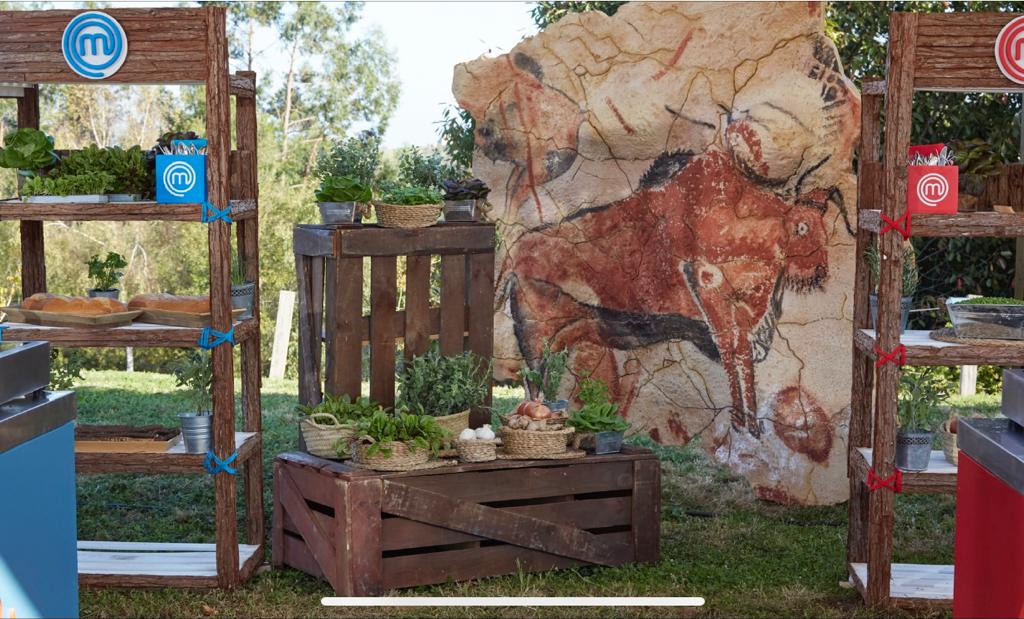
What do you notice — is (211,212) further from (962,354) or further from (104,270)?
(962,354)

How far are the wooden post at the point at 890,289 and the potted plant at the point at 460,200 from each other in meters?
2.17

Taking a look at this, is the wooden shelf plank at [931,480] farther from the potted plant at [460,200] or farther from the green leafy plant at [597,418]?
the potted plant at [460,200]

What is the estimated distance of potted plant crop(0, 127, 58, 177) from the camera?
230 inches

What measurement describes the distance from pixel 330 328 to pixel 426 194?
32.5 inches

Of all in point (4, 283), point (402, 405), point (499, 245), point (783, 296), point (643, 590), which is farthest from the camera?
point (4, 283)

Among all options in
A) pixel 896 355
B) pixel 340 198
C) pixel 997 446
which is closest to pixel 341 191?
pixel 340 198

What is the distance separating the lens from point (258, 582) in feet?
19.9

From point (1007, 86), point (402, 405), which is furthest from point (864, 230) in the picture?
point (402, 405)

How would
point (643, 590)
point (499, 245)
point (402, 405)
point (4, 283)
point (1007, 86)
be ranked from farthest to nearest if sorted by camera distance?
1. point (4, 283)
2. point (499, 245)
3. point (402, 405)
4. point (643, 590)
5. point (1007, 86)

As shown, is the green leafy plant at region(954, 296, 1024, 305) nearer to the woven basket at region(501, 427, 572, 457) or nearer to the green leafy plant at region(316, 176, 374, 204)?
the woven basket at region(501, 427, 572, 457)

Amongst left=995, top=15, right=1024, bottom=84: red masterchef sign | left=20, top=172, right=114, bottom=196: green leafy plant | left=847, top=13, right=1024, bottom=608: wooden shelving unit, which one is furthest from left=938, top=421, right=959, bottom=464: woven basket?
left=20, top=172, right=114, bottom=196: green leafy plant

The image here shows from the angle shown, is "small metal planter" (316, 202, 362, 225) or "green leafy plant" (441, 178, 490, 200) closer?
"small metal planter" (316, 202, 362, 225)

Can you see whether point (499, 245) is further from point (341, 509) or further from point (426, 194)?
point (341, 509)

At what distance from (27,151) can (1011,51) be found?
14.3ft
